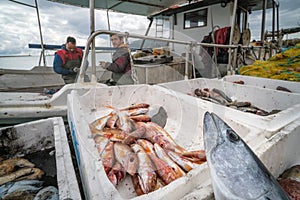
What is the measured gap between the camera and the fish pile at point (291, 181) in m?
0.89

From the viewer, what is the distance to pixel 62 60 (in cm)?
380

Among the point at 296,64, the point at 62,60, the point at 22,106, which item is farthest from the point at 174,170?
the point at 62,60

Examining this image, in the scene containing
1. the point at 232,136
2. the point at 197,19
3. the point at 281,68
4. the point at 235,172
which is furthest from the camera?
the point at 197,19

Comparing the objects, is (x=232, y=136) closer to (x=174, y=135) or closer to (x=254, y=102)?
(x=174, y=135)

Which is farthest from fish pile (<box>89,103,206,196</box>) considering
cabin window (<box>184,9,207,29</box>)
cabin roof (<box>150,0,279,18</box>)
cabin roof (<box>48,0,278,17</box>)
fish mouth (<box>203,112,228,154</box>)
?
cabin window (<box>184,9,207,29</box>)

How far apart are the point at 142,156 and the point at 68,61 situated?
11.8 feet

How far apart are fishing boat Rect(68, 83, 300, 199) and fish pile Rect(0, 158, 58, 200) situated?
1.34ft

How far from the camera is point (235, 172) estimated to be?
2.23ft

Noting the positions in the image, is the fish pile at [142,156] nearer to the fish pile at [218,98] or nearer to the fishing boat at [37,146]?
the fishing boat at [37,146]

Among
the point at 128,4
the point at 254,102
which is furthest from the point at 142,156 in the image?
the point at 128,4

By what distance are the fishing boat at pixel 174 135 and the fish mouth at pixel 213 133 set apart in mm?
117

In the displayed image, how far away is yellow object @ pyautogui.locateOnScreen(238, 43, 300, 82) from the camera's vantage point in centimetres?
271

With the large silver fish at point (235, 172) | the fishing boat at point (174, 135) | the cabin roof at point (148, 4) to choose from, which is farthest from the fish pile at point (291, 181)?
the cabin roof at point (148, 4)

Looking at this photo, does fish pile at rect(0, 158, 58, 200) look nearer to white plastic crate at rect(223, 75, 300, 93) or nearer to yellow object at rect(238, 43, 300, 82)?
white plastic crate at rect(223, 75, 300, 93)
